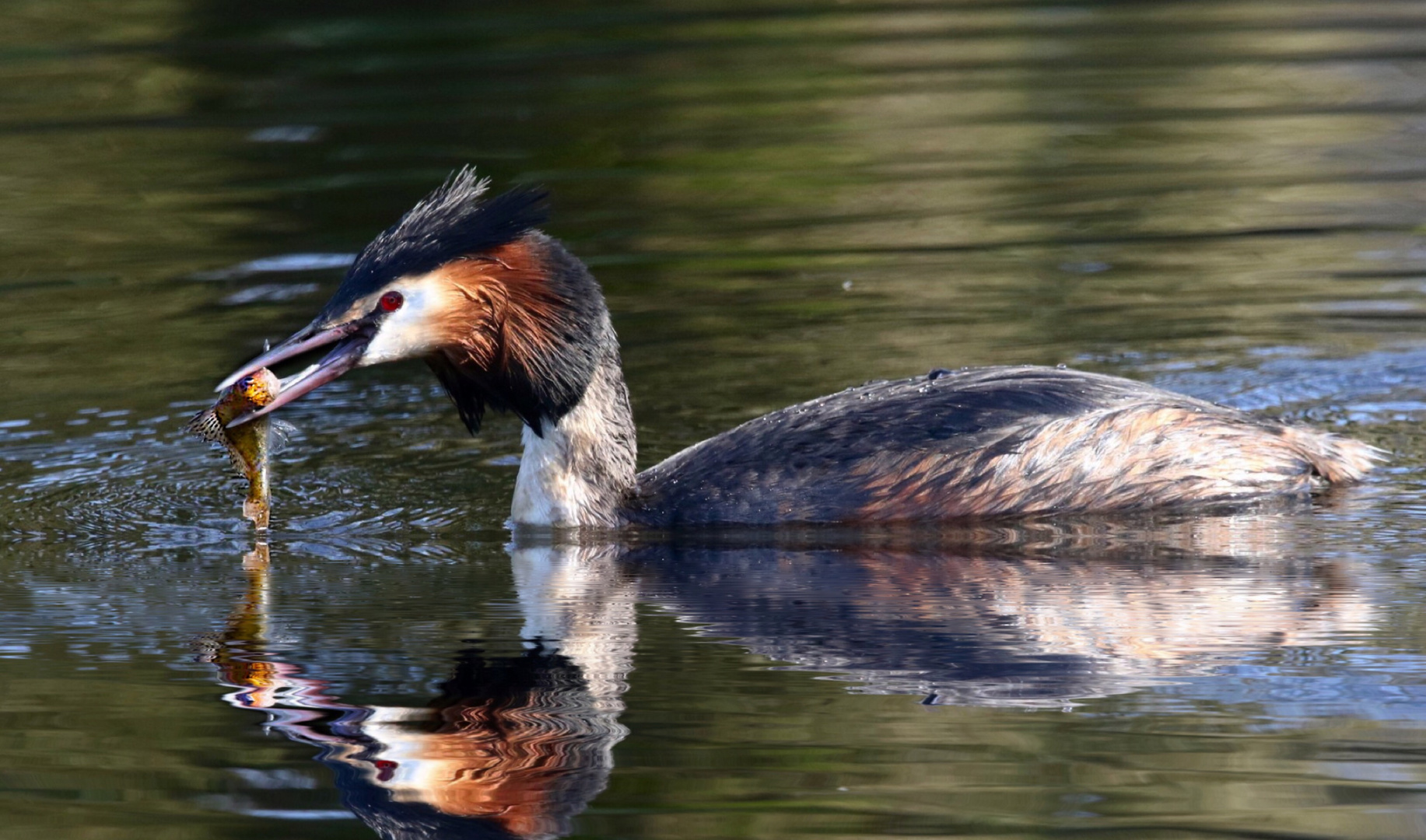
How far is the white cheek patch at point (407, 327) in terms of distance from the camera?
740 centimetres

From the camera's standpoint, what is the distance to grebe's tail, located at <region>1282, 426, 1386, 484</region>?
317 inches

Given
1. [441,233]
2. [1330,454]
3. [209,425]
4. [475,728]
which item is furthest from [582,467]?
[1330,454]

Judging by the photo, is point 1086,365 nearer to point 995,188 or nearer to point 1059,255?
point 1059,255

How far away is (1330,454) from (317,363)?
3802 millimetres

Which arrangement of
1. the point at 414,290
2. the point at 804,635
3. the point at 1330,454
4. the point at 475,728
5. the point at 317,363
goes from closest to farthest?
1. the point at 475,728
2. the point at 804,635
3. the point at 317,363
4. the point at 414,290
5. the point at 1330,454

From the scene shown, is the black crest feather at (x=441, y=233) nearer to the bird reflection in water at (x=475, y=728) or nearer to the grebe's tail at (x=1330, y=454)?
the bird reflection in water at (x=475, y=728)

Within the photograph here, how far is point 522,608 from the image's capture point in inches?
272

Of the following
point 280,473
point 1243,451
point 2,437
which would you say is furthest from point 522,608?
point 2,437

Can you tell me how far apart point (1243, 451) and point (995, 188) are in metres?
5.52

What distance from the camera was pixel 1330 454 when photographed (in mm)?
8094

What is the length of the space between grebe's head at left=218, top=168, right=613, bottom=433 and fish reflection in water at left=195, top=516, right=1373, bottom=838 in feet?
2.09

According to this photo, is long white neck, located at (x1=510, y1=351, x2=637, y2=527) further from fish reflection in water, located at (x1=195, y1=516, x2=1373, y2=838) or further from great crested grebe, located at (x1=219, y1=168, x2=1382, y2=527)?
fish reflection in water, located at (x1=195, y1=516, x2=1373, y2=838)

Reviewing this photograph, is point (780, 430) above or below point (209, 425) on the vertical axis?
below

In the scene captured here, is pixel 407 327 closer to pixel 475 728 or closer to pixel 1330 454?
pixel 475 728
